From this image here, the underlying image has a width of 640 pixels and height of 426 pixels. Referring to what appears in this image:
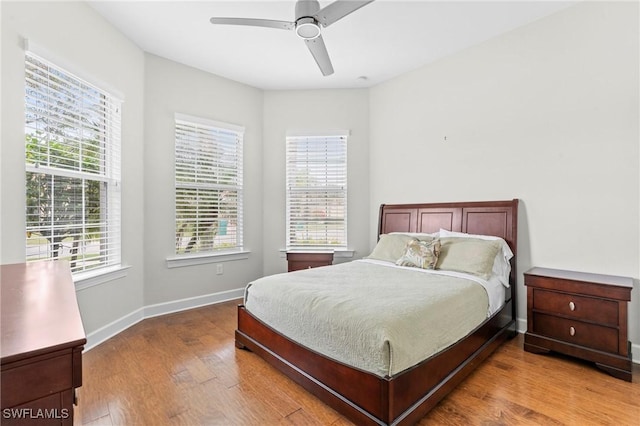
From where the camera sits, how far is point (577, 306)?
235cm

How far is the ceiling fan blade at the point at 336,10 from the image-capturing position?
183cm

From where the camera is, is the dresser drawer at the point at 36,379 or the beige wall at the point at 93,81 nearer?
the dresser drawer at the point at 36,379

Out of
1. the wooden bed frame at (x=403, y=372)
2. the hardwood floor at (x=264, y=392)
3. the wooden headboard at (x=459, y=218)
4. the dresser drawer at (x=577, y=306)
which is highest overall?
the wooden headboard at (x=459, y=218)

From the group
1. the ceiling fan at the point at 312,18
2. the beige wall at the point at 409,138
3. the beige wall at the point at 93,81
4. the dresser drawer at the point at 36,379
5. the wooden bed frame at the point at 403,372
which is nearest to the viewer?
the dresser drawer at the point at 36,379

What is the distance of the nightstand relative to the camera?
3.97 meters

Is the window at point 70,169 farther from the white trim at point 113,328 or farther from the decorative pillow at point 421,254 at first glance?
the decorative pillow at point 421,254

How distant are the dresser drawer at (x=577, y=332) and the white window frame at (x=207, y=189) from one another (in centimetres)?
337

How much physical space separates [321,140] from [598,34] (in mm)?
2978

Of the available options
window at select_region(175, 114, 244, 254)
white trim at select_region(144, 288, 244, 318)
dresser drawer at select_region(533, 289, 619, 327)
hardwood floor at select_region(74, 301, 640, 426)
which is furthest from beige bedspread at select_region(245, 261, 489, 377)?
window at select_region(175, 114, 244, 254)

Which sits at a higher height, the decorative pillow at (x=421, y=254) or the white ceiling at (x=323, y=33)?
the white ceiling at (x=323, y=33)

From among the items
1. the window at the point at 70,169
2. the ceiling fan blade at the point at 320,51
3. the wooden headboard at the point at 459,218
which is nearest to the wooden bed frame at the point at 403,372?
the wooden headboard at the point at 459,218

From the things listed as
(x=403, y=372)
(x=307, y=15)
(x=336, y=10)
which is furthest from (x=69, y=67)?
(x=403, y=372)

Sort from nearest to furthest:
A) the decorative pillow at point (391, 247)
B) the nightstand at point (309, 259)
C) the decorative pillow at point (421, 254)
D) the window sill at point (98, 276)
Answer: the window sill at point (98, 276)
the decorative pillow at point (421, 254)
the decorative pillow at point (391, 247)
the nightstand at point (309, 259)

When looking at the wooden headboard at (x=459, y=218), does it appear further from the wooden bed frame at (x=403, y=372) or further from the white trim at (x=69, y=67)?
the white trim at (x=69, y=67)
